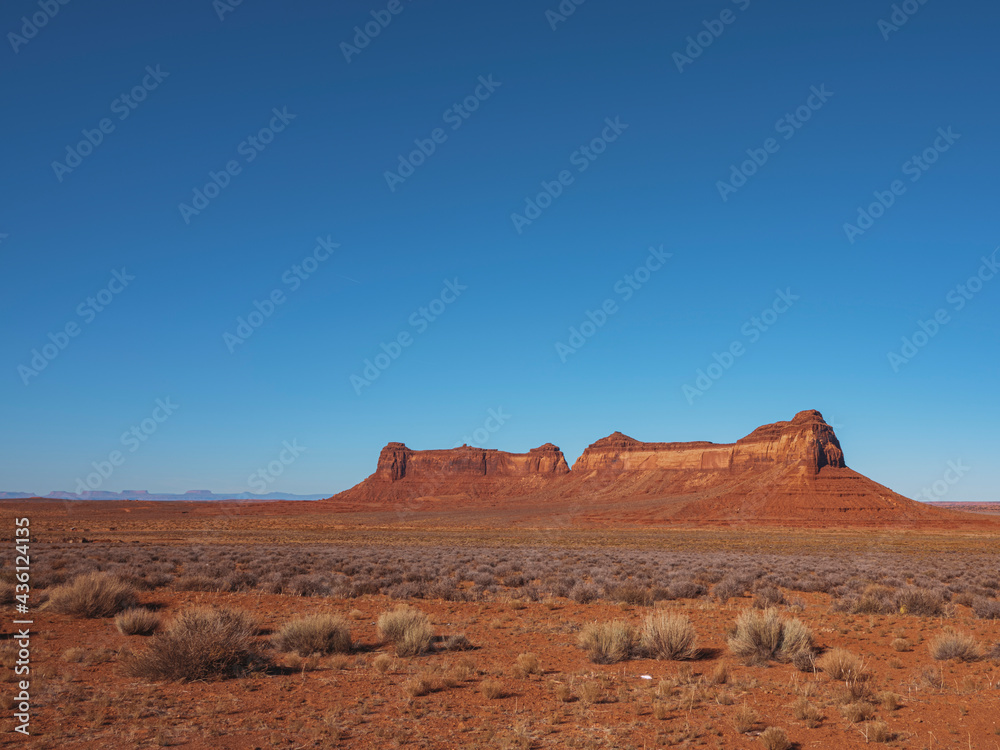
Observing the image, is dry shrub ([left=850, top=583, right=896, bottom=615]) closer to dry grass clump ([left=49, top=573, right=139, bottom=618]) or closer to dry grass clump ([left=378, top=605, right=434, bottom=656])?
dry grass clump ([left=378, top=605, right=434, bottom=656])

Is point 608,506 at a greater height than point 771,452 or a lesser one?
lesser

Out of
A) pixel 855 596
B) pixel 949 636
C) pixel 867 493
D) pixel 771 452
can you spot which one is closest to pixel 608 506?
pixel 771 452

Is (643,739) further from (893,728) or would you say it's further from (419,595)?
(419,595)

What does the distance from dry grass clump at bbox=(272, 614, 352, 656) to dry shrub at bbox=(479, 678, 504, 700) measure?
10.5ft

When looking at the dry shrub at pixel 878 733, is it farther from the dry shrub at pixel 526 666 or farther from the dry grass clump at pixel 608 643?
the dry shrub at pixel 526 666

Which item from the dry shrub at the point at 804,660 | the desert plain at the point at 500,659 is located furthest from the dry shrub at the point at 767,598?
the dry shrub at the point at 804,660

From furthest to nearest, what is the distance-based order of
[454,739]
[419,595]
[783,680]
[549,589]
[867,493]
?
1. [867,493]
2. [549,589]
3. [419,595]
4. [783,680]
5. [454,739]

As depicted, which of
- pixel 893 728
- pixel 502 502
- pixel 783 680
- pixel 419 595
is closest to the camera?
pixel 893 728

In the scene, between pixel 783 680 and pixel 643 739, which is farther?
pixel 783 680

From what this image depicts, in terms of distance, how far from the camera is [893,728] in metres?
7.47

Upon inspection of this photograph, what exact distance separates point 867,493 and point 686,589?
83.9 m

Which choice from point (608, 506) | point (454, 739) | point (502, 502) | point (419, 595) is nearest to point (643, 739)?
point (454, 739)

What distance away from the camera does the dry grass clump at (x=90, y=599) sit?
42.4 feet

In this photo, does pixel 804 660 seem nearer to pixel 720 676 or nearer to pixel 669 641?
pixel 720 676
